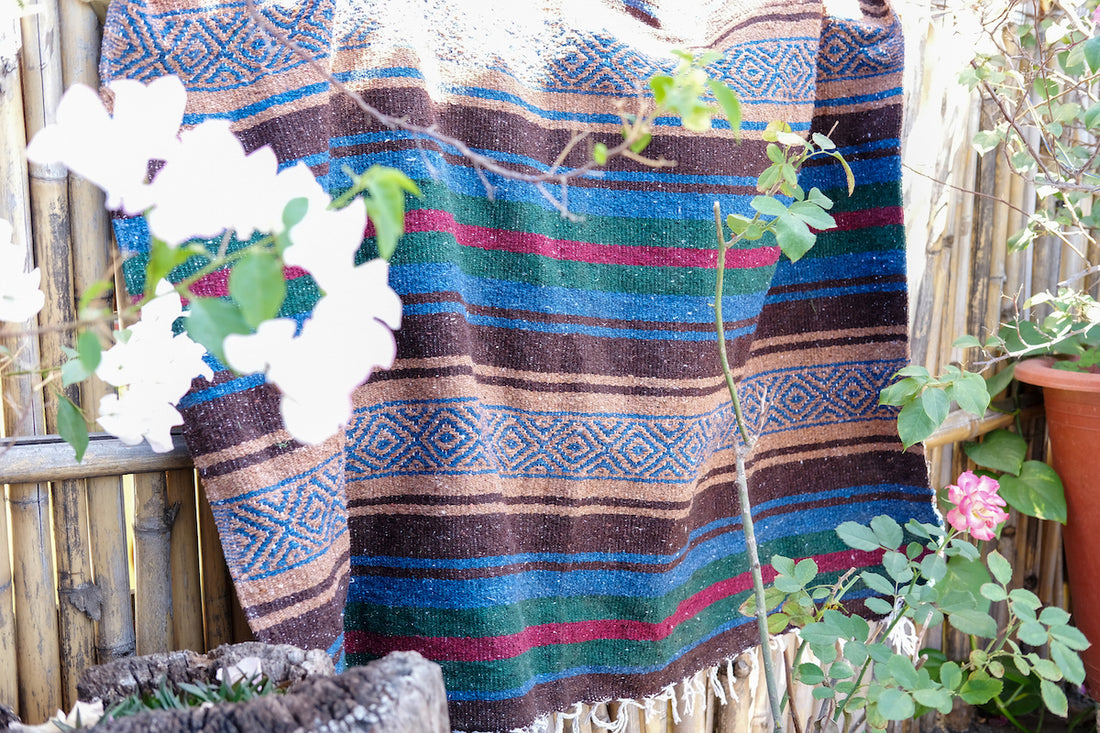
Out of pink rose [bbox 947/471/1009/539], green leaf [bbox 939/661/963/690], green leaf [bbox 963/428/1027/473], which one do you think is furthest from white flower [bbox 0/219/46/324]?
green leaf [bbox 963/428/1027/473]

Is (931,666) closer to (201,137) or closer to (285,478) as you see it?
(285,478)

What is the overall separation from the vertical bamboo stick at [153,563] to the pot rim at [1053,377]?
4.26 feet

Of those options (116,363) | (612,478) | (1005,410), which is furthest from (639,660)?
(1005,410)

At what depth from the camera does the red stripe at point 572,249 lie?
2.66 ft

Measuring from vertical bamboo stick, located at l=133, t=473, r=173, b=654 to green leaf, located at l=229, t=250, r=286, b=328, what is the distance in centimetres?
60

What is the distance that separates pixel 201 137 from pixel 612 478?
668 mm

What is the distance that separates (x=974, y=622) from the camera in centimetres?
89

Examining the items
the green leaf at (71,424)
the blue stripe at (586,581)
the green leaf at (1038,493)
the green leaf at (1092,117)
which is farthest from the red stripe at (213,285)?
the green leaf at (1038,493)

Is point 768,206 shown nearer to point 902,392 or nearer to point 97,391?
point 902,392

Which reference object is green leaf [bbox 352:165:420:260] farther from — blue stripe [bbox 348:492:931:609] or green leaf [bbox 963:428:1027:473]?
green leaf [bbox 963:428:1027:473]

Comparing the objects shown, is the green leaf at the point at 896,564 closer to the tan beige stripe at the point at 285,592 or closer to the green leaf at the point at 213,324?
the tan beige stripe at the point at 285,592

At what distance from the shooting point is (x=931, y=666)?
1507mm

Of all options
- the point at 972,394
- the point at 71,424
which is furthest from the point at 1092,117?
the point at 71,424

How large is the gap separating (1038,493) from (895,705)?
31.8 inches
